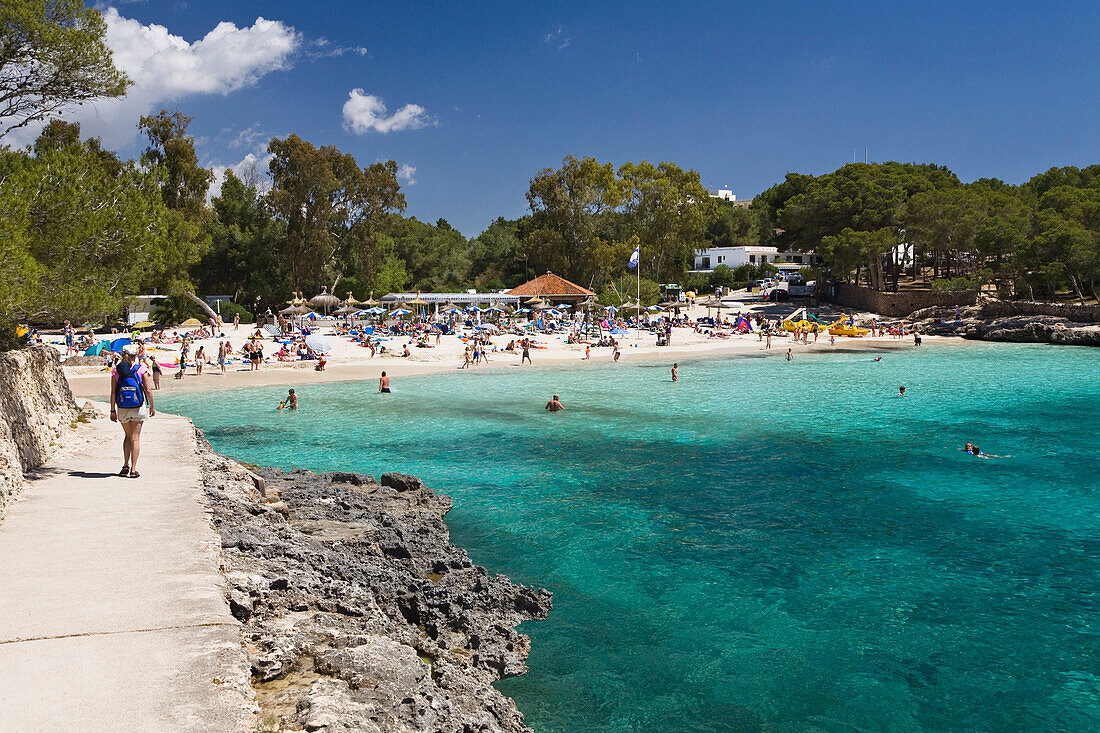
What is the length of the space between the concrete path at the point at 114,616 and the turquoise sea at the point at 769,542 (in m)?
3.11

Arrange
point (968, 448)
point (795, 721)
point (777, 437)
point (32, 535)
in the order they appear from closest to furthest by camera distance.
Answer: point (795, 721) → point (32, 535) → point (968, 448) → point (777, 437)

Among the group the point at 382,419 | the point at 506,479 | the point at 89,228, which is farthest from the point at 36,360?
the point at 382,419

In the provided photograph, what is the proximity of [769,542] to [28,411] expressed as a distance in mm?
10960

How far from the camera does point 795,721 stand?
688 cm

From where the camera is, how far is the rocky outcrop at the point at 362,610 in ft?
17.5

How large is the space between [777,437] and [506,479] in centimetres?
817

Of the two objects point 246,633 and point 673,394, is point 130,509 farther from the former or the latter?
point 673,394

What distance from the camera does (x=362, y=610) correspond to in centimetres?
754

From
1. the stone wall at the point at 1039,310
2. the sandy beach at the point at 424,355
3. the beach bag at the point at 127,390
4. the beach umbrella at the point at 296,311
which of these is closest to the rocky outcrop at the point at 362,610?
the beach bag at the point at 127,390

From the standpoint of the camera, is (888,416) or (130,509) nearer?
(130,509)

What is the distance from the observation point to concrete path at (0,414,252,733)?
441 centimetres

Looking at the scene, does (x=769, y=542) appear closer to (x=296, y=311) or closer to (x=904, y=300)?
(x=296, y=311)

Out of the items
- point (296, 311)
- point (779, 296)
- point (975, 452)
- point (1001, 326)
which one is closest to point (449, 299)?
point (296, 311)

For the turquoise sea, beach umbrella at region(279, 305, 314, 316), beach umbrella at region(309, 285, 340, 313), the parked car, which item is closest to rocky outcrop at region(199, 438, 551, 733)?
the turquoise sea
